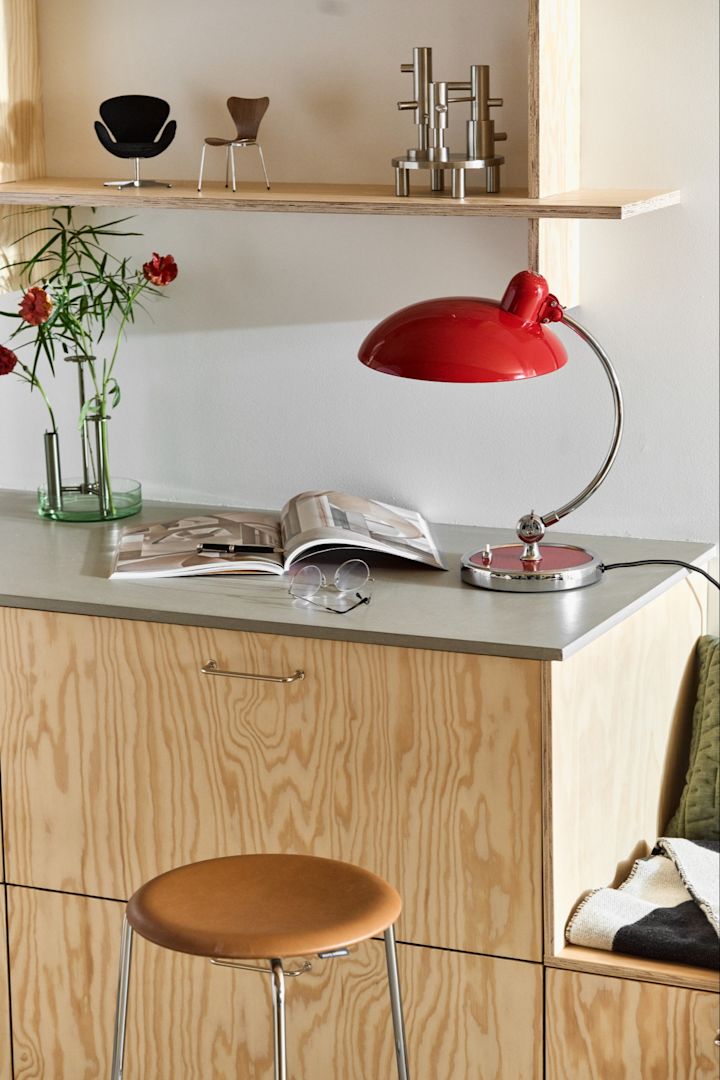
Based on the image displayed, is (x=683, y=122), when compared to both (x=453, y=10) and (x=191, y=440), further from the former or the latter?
(x=191, y=440)

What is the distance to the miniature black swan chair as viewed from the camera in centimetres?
251

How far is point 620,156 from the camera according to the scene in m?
2.44

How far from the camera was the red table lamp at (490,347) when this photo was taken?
2107 mm

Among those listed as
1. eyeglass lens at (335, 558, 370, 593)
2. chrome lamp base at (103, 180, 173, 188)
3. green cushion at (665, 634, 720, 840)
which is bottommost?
green cushion at (665, 634, 720, 840)

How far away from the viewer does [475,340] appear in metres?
2.12

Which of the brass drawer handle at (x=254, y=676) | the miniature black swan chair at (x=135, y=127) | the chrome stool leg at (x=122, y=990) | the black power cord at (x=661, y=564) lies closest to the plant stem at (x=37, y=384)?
the miniature black swan chair at (x=135, y=127)

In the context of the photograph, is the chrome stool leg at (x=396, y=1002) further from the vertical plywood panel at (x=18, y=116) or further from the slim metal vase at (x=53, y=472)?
the vertical plywood panel at (x=18, y=116)

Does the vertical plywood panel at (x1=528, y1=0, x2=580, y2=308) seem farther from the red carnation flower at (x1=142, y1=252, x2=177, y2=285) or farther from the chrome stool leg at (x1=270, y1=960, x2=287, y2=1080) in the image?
the chrome stool leg at (x1=270, y1=960, x2=287, y2=1080)

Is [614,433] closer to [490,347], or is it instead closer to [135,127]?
[490,347]

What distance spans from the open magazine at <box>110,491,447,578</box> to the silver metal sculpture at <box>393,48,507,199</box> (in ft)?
1.60

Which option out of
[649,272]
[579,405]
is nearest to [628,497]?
[579,405]

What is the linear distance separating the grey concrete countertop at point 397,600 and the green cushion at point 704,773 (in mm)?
182

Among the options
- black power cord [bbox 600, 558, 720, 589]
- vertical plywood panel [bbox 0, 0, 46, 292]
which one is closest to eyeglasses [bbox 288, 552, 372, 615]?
black power cord [bbox 600, 558, 720, 589]

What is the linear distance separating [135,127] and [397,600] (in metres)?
0.88
